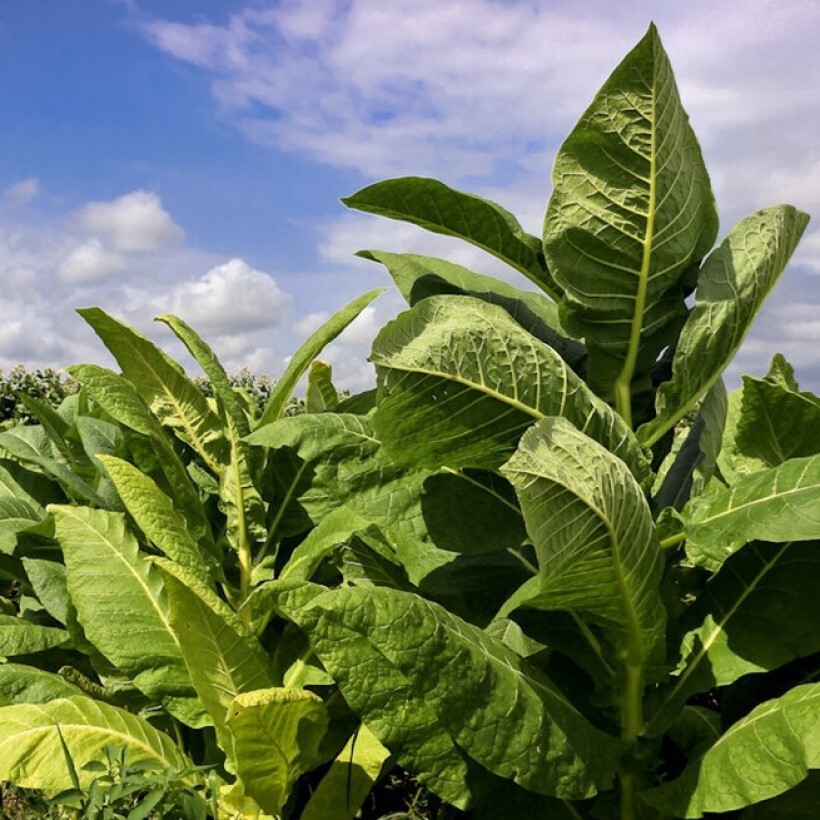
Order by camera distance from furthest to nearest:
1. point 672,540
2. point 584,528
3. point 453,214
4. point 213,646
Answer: point 213,646
point 453,214
point 672,540
point 584,528

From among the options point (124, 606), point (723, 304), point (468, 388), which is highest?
point (723, 304)

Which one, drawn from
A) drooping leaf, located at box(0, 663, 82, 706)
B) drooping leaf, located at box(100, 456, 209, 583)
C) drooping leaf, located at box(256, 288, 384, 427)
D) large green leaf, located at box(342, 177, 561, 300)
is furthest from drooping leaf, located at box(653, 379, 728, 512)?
drooping leaf, located at box(0, 663, 82, 706)

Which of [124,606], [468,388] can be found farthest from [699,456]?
[124,606]

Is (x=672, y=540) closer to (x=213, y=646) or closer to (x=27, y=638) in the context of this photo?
(x=213, y=646)

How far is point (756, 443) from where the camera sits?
2.25 m

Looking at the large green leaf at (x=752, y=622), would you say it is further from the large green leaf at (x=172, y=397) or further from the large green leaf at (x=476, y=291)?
the large green leaf at (x=172, y=397)

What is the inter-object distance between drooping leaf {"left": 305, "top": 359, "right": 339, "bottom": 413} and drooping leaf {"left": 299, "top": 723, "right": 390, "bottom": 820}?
3.85 feet

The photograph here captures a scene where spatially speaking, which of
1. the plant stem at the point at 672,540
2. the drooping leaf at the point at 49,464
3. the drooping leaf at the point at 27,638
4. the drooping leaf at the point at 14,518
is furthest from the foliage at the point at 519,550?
the drooping leaf at the point at 14,518

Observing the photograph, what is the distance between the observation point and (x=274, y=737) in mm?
2301

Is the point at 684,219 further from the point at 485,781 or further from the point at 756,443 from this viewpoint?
the point at 485,781

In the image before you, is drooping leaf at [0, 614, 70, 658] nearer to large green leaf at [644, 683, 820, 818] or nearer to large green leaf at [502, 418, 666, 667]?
large green leaf at [502, 418, 666, 667]

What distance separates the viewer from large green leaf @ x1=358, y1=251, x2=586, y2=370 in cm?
241

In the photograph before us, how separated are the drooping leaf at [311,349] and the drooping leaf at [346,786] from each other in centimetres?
99

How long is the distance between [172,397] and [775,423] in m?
1.80
